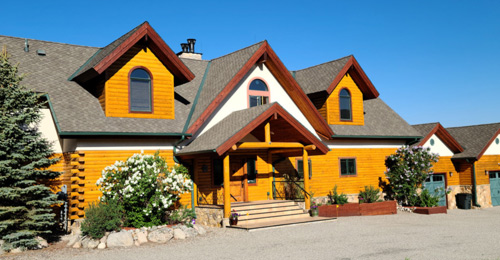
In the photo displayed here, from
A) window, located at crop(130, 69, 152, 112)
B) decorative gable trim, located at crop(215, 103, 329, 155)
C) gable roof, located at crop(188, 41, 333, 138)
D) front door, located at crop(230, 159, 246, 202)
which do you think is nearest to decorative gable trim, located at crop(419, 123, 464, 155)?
gable roof, located at crop(188, 41, 333, 138)

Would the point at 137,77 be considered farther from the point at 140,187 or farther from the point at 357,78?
the point at 357,78

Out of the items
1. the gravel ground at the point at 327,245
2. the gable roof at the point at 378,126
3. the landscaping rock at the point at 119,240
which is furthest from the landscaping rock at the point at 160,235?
the gable roof at the point at 378,126

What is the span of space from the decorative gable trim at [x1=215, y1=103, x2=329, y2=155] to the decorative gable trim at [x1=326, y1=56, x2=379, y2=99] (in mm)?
4691

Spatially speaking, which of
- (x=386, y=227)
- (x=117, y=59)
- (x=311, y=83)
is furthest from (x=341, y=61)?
(x=117, y=59)

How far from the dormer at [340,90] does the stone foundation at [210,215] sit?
27.3 feet

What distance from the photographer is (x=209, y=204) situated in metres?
18.7

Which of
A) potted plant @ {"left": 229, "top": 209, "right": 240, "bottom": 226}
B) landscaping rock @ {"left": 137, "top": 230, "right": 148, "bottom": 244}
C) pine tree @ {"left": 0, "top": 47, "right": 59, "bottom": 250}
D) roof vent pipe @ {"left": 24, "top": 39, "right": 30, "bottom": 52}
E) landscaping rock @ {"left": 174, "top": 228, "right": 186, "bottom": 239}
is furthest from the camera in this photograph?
roof vent pipe @ {"left": 24, "top": 39, "right": 30, "bottom": 52}

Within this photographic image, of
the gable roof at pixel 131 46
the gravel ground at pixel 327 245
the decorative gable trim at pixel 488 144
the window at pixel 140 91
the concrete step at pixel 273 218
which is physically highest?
the gable roof at pixel 131 46

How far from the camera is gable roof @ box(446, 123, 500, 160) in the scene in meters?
27.2

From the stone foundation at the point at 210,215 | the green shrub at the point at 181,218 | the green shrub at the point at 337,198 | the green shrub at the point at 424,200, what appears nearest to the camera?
the green shrub at the point at 181,218

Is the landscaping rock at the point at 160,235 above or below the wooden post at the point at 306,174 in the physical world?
below

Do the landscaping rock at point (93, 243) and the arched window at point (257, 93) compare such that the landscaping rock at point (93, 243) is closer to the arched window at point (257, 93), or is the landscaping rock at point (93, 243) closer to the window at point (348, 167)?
the arched window at point (257, 93)

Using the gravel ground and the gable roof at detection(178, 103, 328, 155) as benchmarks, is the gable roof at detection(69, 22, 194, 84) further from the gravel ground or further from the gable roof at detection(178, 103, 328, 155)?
the gravel ground

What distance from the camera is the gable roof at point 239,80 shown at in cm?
1864
